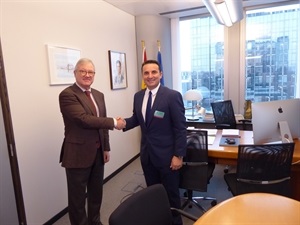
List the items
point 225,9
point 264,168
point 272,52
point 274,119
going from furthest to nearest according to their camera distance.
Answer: point 272,52, point 225,9, point 274,119, point 264,168

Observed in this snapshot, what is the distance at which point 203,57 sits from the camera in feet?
15.4

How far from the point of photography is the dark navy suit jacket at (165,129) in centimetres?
199

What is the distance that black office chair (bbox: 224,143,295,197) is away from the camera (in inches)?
74.6

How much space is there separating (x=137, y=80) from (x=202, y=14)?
1833 mm

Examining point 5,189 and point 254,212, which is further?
point 5,189

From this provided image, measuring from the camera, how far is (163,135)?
203 centimetres

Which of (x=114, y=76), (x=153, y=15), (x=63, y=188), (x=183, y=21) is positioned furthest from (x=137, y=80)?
(x=63, y=188)

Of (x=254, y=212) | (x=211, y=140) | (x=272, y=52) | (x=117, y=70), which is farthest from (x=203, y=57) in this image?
(x=254, y=212)

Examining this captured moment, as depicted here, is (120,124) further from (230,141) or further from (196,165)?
(230,141)

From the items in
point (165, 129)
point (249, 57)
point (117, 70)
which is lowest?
point (165, 129)

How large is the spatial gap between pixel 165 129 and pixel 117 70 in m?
2.02

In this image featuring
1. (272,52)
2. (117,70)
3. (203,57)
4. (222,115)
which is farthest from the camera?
(203,57)

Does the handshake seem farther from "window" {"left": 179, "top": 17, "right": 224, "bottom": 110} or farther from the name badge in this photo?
"window" {"left": 179, "top": 17, "right": 224, "bottom": 110}

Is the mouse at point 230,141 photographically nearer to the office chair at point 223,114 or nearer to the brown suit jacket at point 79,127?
the brown suit jacket at point 79,127
